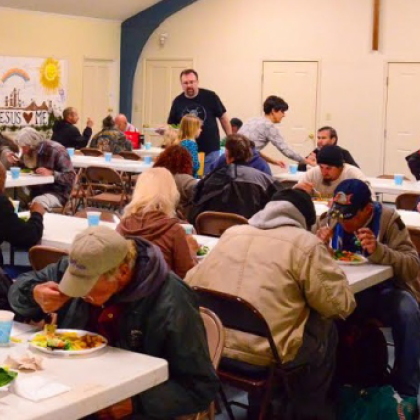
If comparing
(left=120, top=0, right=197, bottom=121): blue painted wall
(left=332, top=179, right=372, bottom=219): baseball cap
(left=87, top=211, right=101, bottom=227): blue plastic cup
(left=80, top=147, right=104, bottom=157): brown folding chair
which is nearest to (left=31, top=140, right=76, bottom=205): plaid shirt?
(left=87, top=211, right=101, bottom=227): blue plastic cup

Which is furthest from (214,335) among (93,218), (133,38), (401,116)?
(133,38)

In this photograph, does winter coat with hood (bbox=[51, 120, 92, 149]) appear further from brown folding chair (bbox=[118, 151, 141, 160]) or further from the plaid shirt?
the plaid shirt

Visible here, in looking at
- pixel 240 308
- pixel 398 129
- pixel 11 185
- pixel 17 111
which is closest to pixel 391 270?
pixel 240 308

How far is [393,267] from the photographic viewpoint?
14.8ft

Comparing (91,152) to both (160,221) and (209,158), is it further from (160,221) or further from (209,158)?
(160,221)

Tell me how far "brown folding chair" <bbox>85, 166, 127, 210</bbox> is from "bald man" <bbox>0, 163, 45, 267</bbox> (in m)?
4.45

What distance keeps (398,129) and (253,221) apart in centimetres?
1057

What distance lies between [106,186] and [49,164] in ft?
6.39

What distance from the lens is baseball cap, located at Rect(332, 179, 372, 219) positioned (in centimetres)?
445

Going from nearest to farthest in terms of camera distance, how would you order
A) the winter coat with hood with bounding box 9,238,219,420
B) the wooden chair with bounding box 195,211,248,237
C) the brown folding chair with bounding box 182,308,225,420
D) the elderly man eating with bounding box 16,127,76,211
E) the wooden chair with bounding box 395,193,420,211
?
the winter coat with hood with bounding box 9,238,219,420 < the brown folding chair with bounding box 182,308,225,420 < the wooden chair with bounding box 195,211,248,237 < the wooden chair with bounding box 395,193,420,211 < the elderly man eating with bounding box 16,127,76,211

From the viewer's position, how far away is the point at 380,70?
13.9 m

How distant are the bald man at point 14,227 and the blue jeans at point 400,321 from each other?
1.80 m

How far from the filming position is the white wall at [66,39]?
14.1 m

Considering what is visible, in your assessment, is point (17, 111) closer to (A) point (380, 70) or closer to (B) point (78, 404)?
(A) point (380, 70)
